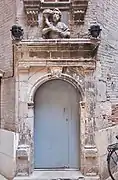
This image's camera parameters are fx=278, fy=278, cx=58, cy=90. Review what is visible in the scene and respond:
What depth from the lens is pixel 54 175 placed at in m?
6.80

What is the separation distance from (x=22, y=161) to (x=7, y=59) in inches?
104

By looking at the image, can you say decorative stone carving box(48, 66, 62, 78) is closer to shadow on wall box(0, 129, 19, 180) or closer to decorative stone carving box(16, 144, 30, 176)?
shadow on wall box(0, 129, 19, 180)

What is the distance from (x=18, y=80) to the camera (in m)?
6.91

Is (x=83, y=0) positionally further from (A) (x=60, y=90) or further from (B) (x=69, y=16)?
(A) (x=60, y=90)

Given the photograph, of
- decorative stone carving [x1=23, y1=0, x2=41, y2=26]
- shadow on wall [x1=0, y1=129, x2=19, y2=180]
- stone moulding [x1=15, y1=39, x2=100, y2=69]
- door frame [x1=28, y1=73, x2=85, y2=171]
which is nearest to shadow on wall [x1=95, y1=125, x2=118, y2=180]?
door frame [x1=28, y1=73, x2=85, y2=171]

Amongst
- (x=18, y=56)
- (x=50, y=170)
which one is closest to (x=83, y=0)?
(x=18, y=56)

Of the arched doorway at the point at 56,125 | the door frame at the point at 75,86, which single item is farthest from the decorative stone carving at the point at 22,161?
the arched doorway at the point at 56,125

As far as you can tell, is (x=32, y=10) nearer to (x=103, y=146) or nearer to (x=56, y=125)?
(x=56, y=125)

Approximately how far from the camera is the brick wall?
716 cm

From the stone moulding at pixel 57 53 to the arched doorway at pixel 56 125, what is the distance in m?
0.65

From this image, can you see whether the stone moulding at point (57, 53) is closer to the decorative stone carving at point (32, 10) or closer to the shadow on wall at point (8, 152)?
the decorative stone carving at point (32, 10)

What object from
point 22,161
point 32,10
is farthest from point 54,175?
point 32,10

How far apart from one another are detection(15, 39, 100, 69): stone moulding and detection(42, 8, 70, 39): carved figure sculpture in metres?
0.22

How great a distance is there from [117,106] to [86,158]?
5.81ft
